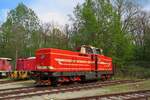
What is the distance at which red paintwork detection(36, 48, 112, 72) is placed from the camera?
25078mm

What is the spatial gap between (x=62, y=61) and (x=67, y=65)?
30.8 inches

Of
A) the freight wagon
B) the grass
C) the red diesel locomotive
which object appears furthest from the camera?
the freight wagon

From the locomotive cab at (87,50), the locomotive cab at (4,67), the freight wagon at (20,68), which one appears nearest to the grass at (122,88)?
the locomotive cab at (87,50)

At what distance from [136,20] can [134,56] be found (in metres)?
8.68

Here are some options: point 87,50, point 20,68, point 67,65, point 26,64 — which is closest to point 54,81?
point 67,65

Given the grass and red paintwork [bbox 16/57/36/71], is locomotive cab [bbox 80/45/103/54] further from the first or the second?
red paintwork [bbox 16/57/36/71]

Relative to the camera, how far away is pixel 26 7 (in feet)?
233

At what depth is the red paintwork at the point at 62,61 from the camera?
25078mm

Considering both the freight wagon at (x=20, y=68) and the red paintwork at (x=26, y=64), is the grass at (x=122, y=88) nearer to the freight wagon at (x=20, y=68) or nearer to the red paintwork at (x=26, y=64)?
the freight wagon at (x=20, y=68)

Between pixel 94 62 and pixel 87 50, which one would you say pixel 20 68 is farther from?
pixel 94 62

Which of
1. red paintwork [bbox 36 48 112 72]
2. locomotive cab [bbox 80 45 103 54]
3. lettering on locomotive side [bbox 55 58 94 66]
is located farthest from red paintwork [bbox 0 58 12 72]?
lettering on locomotive side [bbox 55 58 94 66]

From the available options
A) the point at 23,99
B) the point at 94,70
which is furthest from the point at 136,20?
the point at 23,99

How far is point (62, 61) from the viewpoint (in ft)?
85.3

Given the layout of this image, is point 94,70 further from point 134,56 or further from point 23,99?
point 134,56
